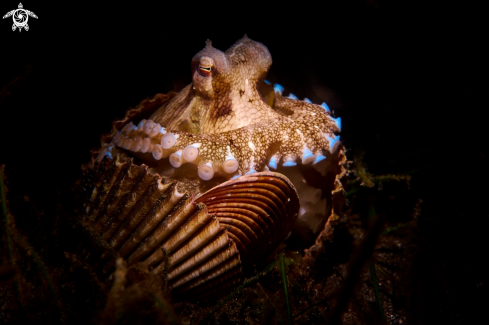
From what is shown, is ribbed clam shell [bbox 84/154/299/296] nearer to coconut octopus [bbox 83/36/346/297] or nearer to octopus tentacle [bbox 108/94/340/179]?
coconut octopus [bbox 83/36/346/297]

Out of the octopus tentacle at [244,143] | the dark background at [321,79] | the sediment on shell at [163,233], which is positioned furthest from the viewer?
the dark background at [321,79]

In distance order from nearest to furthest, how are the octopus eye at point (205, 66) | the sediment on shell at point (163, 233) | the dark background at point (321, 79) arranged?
the sediment on shell at point (163, 233)
the octopus eye at point (205, 66)
the dark background at point (321, 79)

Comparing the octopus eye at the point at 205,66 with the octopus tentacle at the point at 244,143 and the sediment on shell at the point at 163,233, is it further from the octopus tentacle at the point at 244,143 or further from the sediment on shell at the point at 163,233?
the sediment on shell at the point at 163,233

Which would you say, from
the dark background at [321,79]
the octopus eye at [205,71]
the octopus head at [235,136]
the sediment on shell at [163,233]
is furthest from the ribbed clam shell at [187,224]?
the dark background at [321,79]

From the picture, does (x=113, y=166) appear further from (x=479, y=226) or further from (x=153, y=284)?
(x=479, y=226)

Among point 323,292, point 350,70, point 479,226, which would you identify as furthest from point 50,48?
point 479,226

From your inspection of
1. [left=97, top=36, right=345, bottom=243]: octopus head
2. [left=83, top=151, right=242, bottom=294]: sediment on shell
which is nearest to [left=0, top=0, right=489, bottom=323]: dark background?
[left=97, top=36, right=345, bottom=243]: octopus head

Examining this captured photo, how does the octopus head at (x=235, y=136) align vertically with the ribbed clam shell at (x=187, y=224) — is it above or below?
above
